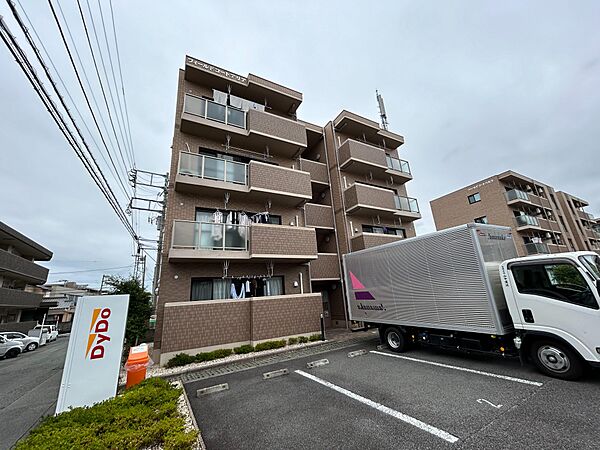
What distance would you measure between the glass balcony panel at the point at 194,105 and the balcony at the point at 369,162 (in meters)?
8.27

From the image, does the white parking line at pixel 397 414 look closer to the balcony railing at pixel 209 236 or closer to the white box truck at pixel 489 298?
the white box truck at pixel 489 298

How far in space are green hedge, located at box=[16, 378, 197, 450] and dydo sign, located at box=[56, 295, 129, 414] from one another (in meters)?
0.34

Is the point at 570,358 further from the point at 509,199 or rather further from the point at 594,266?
the point at 509,199

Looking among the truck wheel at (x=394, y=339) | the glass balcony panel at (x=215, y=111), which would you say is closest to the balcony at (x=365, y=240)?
the truck wheel at (x=394, y=339)

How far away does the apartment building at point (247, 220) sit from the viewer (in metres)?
8.51

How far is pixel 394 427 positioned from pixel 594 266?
5015mm

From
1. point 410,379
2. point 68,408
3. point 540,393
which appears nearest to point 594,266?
point 540,393

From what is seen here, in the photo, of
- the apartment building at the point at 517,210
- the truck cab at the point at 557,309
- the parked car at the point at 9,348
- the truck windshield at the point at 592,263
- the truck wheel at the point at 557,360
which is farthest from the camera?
the apartment building at the point at 517,210

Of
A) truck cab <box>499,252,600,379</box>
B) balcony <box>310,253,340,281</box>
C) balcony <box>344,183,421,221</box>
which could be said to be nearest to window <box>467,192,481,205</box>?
balcony <box>344,183,421,221</box>

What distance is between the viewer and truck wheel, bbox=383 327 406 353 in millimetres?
7031

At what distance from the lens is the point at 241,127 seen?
428 inches

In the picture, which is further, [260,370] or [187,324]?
[187,324]

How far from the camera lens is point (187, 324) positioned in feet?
25.8

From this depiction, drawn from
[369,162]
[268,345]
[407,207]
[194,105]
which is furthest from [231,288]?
[407,207]
